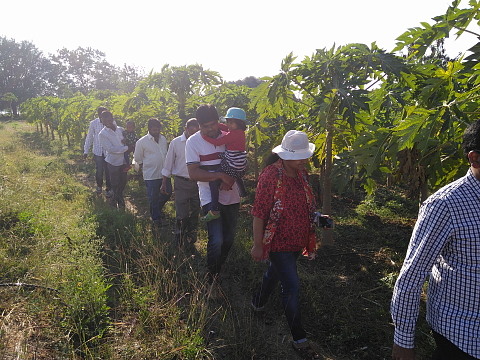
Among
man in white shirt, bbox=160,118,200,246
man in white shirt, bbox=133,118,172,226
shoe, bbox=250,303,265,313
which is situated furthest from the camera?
man in white shirt, bbox=133,118,172,226

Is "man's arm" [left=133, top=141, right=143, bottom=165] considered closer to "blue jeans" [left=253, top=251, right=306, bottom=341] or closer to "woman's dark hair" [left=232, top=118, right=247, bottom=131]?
"woman's dark hair" [left=232, top=118, right=247, bottom=131]

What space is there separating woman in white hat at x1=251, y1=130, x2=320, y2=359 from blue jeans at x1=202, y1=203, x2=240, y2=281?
1.03 meters

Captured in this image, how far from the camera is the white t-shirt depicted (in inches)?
163

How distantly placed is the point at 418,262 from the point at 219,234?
8.75 feet

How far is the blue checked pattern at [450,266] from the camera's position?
5.57 feet

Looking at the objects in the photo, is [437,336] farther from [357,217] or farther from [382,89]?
[357,217]

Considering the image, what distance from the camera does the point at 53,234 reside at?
17.0 ft

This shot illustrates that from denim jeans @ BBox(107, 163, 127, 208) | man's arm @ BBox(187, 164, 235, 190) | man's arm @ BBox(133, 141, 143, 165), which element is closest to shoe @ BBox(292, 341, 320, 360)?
man's arm @ BBox(187, 164, 235, 190)

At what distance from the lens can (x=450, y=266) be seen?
1.79 m

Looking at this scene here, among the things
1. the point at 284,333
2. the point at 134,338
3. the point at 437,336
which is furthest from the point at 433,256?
the point at 134,338

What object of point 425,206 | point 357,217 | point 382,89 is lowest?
point 357,217

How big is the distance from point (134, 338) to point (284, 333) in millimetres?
1472

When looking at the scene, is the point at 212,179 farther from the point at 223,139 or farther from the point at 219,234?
the point at 219,234

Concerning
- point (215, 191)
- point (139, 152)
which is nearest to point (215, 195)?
point (215, 191)
